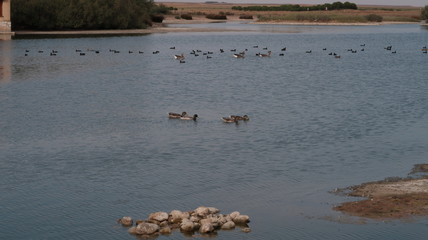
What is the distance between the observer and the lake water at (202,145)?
1520cm

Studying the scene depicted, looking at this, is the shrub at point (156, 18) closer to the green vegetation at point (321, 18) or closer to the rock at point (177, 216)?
the green vegetation at point (321, 18)

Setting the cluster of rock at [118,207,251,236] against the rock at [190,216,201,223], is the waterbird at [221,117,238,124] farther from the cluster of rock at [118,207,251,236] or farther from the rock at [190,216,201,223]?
the rock at [190,216,201,223]

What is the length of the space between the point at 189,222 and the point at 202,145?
8026mm

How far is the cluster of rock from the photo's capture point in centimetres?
1405

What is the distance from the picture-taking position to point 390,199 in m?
15.8

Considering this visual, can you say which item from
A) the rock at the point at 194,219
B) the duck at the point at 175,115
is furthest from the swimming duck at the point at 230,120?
the rock at the point at 194,219

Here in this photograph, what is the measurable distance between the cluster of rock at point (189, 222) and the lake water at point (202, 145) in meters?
0.22

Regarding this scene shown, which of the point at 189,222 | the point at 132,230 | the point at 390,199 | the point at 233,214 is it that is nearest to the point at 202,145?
the point at 390,199

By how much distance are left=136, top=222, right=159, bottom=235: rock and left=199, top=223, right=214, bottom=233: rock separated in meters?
0.81

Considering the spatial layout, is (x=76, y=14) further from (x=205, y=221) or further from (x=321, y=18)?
Result: (x=205, y=221)

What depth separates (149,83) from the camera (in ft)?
125

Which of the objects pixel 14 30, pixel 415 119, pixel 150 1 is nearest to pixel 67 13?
pixel 14 30

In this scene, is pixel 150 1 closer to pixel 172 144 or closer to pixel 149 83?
pixel 149 83

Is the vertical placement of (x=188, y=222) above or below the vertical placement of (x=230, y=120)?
above
